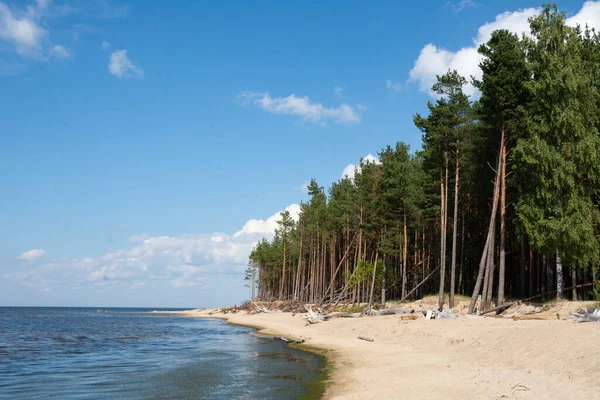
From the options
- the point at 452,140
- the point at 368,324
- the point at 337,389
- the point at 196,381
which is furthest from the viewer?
the point at 452,140

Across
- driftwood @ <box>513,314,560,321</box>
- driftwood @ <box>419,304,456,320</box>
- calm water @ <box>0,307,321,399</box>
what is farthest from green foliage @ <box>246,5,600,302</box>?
calm water @ <box>0,307,321,399</box>

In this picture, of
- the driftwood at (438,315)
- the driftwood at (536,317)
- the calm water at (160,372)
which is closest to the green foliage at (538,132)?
the driftwood at (536,317)

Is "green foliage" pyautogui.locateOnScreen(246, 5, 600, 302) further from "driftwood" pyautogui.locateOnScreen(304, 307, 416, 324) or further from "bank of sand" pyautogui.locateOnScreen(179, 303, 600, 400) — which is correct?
"driftwood" pyautogui.locateOnScreen(304, 307, 416, 324)

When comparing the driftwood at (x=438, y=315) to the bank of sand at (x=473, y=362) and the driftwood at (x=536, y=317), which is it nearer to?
the bank of sand at (x=473, y=362)

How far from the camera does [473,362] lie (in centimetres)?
1719

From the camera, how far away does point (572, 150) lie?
92.3ft

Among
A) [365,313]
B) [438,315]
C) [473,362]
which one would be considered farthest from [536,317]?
[365,313]

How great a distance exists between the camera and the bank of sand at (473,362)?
12.6 m

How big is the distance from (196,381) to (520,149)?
2250 cm

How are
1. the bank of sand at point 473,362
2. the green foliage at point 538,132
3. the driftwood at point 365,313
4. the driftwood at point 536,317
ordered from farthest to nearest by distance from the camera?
1. the driftwood at point 365,313
2. the green foliage at point 538,132
3. the driftwood at point 536,317
4. the bank of sand at point 473,362

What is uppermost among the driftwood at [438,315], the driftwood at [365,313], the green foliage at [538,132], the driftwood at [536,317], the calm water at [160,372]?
the green foliage at [538,132]

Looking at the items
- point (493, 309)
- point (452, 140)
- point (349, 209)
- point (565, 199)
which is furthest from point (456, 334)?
point (349, 209)

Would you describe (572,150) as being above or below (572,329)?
above

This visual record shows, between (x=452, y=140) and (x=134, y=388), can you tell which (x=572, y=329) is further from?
(x=452, y=140)
